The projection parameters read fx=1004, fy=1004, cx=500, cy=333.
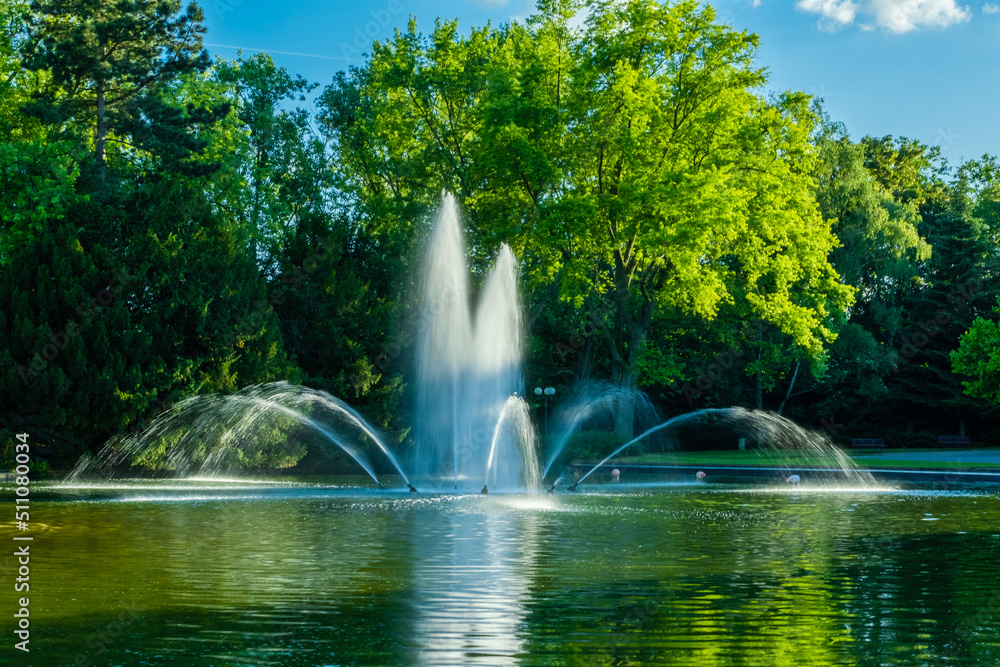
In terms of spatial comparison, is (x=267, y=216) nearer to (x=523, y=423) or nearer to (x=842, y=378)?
(x=523, y=423)

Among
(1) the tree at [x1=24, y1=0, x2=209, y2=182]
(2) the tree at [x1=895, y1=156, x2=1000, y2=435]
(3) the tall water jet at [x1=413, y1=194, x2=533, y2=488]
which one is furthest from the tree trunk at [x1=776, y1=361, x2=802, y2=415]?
(1) the tree at [x1=24, y1=0, x2=209, y2=182]

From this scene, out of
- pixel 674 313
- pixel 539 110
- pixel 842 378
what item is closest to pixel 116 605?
pixel 539 110

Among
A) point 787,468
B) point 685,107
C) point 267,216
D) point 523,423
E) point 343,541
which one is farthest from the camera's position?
point 267,216

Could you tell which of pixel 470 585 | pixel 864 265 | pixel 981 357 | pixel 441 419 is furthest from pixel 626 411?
pixel 470 585

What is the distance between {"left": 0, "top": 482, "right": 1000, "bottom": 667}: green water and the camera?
7.41 meters

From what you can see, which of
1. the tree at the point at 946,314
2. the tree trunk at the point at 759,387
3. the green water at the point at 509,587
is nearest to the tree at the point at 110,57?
the green water at the point at 509,587

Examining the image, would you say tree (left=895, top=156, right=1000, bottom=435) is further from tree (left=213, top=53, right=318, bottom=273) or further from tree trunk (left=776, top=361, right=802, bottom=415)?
tree (left=213, top=53, right=318, bottom=273)

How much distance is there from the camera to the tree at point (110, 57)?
35781 millimetres

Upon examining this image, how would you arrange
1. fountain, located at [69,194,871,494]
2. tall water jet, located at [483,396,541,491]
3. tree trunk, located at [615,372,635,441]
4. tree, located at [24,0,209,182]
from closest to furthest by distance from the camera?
tall water jet, located at [483,396,541,491] < fountain, located at [69,194,871,494] < tree, located at [24,0,209,182] < tree trunk, located at [615,372,635,441]

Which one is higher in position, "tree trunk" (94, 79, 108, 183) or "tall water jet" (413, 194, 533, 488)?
"tree trunk" (94, 79, 108, 183)

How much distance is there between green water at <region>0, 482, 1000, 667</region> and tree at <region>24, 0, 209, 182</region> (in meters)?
22.0

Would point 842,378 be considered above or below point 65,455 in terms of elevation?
above

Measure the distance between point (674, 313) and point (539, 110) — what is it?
12471 millimetres

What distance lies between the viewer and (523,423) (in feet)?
88.7
